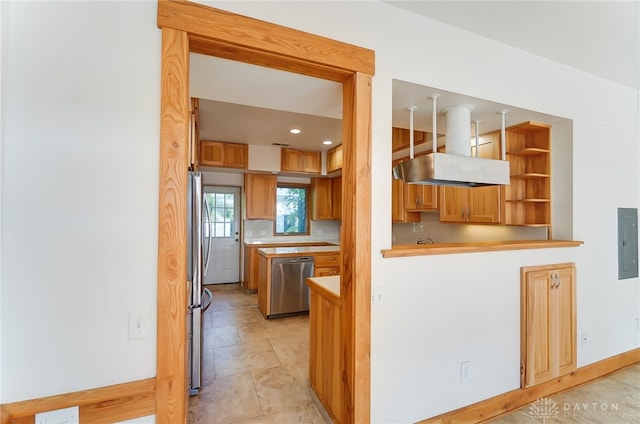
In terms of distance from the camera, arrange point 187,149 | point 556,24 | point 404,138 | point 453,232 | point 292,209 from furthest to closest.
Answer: point 292,209
point 453,232
point 404,138
point 556,24
point 187,149

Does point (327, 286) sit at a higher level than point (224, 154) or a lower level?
lower

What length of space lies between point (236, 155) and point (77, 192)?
3.83m

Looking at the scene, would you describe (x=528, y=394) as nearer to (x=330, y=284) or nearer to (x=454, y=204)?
(x=330, y=284)

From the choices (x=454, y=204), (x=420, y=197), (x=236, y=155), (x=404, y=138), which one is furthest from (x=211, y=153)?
(x=454, y=204)

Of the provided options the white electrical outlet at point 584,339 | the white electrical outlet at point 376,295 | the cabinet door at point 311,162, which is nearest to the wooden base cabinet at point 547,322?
the white electrical outlet at point 584,339

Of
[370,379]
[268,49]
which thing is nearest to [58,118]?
[268,49]

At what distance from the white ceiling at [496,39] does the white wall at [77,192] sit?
1.37ft

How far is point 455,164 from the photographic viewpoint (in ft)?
6.07

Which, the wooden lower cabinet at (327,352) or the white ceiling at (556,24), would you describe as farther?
the wooden lower cabinet at (327,352)

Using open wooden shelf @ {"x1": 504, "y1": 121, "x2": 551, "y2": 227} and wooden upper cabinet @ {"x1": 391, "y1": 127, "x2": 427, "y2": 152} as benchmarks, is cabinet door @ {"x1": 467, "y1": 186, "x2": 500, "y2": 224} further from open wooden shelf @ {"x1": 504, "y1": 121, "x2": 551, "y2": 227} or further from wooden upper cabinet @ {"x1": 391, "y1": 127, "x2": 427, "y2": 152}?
wooden upper cabinet @ {"x1": 391, "y1": 127, "x2": 427, "y2": 152}

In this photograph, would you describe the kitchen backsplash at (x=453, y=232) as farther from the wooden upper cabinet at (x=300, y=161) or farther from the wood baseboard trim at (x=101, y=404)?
the wood baseboard trim at (x=101, y=404)

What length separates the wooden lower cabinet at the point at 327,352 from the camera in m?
1.81

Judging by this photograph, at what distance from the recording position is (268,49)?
1.35m

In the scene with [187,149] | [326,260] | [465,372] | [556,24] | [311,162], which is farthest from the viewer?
[311,162]
